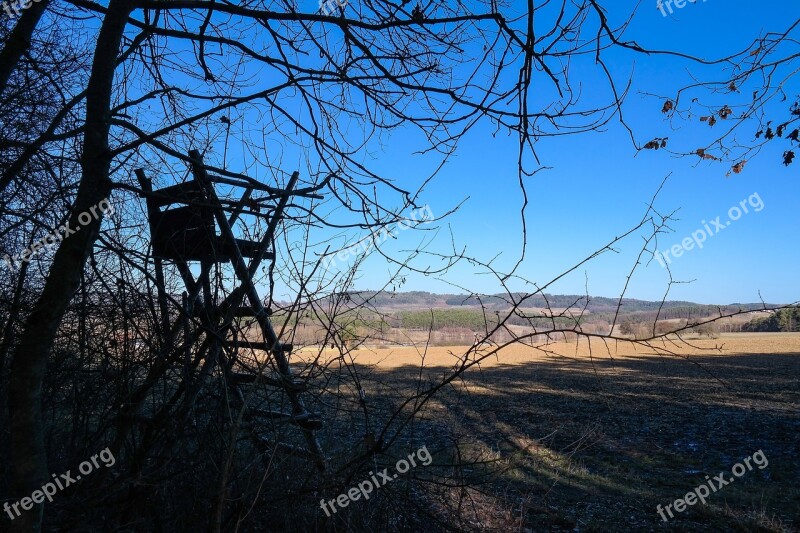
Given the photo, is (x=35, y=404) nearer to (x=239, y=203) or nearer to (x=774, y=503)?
(x=239, y=203)

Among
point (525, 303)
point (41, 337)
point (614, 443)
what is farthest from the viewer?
point (614, 443)

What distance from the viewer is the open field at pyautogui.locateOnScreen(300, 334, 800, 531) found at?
172 inches

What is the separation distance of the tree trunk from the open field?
4.65 feet

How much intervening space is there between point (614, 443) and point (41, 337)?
11.7m

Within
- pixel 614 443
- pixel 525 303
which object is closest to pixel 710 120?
pixel 525 303

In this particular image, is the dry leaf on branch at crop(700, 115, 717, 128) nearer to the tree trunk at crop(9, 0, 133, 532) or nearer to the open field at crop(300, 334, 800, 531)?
the open field at crop(300, 334, 800, 531)

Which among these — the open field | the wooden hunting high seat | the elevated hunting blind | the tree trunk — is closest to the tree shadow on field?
the open field

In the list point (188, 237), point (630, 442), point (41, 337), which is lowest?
point (630, 442)

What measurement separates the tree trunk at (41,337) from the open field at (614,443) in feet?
4.65

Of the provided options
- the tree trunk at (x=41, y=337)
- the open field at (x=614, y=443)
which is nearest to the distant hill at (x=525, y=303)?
the open field at (x=614, y=443)

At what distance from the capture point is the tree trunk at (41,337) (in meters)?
1.71

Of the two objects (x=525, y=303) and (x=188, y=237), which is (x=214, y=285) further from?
(x=525, y=303)

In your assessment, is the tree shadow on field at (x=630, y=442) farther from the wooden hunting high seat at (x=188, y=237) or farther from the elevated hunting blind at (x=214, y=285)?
the wooden hunting high seat at (x=188, y=237)

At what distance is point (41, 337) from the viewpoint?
5.66 feet
